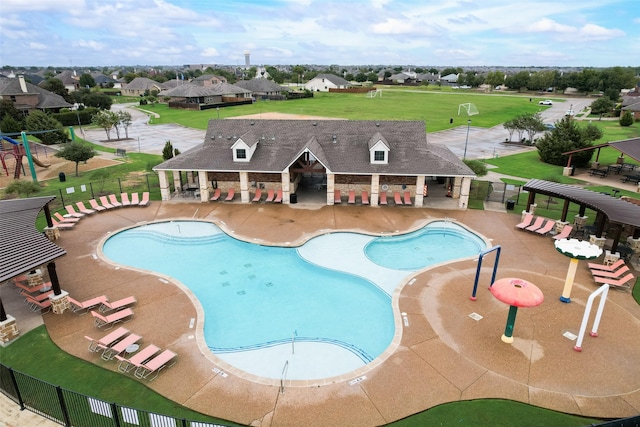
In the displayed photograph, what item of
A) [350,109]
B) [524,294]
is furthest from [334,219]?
[350,109]

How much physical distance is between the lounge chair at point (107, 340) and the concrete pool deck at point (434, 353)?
310mm

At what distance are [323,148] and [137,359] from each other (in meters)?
22.8

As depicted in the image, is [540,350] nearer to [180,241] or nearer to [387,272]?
[387,272]

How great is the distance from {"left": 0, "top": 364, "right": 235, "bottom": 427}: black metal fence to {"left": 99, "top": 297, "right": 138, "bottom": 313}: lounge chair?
4.88 m

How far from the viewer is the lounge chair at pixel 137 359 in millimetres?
14094

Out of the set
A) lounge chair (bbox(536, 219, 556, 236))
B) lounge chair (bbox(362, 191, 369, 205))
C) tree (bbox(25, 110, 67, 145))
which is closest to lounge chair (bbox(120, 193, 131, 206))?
lounge chair (bbox(362, 191, 369, 205))

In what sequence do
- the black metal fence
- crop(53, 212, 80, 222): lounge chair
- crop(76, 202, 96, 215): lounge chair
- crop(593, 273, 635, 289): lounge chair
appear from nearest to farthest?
the black metal fence → crop(593, 273, 635, 289): lounge chair → crop(53, 212, 80, 222): lounge chair → crop(76, 202, 96, 215): lounge chair

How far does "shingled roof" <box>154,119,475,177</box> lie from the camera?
30750 millimetres

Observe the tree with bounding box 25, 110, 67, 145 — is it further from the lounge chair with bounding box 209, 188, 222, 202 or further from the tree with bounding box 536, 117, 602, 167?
the tree with bounding box 536, 117, 602, 167

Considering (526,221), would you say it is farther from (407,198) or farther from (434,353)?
(434,353)

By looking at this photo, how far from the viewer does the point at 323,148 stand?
33031 mm

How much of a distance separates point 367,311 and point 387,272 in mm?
3863

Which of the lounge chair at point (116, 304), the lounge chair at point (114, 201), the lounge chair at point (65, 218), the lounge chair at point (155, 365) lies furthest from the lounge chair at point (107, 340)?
the lounge chair at point (114, 201)

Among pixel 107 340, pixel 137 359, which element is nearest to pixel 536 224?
pixel 137 359
